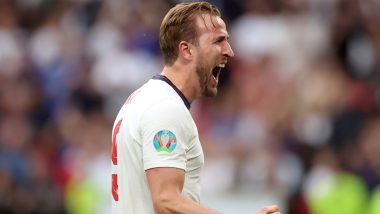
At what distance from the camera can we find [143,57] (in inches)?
534

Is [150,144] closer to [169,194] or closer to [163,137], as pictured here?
[163,137]

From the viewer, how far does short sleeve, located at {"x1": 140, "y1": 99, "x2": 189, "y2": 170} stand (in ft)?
18.4

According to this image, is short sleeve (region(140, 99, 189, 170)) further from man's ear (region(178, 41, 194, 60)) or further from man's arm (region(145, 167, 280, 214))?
man's ear (region(178, 41, 194, 60))

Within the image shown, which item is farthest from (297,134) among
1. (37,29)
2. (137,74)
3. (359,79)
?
(37,29)

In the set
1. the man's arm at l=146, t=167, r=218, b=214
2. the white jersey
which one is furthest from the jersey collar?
the man's arm at l=146, t=167, r=218, b=214

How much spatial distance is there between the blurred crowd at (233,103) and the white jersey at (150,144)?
4961 mm

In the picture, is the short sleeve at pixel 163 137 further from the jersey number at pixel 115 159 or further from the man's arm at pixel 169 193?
the jersey number at pixel 115 159

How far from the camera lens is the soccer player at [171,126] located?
18.4ft

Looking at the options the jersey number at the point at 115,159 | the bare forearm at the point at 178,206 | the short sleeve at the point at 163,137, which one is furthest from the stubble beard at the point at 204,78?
the bare forearm at the point at 178,206

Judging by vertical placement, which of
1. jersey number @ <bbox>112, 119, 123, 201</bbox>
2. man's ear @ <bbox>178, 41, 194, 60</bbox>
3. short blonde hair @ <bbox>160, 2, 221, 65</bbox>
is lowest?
jersey number @ <bbox>112, 119, 123, 201</bbox>

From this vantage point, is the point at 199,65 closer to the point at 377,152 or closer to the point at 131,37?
the point at 377,152

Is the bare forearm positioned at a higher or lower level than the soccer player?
lower

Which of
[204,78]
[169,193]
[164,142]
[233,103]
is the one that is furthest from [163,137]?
[233,103]

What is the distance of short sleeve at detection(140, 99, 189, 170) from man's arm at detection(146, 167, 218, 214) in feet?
0.13
